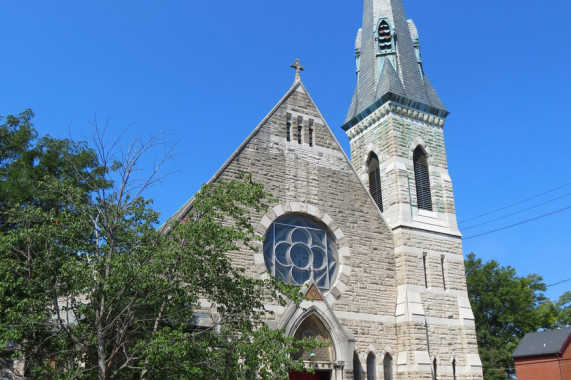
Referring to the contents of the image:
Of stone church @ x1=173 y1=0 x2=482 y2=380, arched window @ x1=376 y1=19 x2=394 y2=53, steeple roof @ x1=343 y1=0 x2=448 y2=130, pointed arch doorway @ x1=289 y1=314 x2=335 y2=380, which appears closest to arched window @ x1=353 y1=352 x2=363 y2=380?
stone church @ x1=173 y1=0 x2=482 y2=380

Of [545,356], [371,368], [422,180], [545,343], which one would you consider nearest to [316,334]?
[371,368]

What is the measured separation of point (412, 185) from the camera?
18734 mm

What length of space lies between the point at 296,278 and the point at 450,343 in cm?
527

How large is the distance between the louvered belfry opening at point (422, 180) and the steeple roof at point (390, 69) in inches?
72.6

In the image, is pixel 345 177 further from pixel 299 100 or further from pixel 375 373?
pixel 375 373

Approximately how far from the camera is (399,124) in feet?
63.8

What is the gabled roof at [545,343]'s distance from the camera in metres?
30.9

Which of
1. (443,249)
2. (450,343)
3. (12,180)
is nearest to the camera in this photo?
(12,180)

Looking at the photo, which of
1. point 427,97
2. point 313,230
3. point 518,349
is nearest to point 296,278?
point 313,230

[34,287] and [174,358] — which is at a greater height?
[34,287]

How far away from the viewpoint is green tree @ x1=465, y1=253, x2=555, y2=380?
36938 mm

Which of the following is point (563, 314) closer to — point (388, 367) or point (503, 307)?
point (503, 307)

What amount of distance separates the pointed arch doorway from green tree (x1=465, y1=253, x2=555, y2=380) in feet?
81.0

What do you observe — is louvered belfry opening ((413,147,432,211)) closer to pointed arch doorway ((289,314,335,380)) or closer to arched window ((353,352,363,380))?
arched window ((353,352,363,380))
